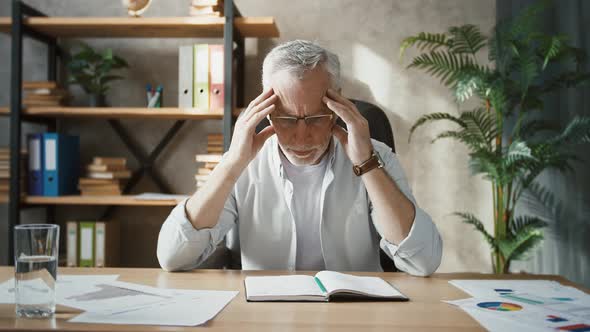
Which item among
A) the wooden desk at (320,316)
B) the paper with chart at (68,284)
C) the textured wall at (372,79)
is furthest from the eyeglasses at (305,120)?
the textured wall at (372,79)

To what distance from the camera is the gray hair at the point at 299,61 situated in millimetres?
1359

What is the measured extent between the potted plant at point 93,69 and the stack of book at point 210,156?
2.03 ft

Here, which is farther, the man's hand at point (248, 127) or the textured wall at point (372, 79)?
the textured wall at point (372, 79)

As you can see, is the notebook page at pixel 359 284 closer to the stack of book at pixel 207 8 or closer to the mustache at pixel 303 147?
the mustache at pixel 303 147

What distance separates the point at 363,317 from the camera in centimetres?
88

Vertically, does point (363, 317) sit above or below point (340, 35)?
below

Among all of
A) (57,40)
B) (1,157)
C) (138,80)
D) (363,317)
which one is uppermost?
(57,40)

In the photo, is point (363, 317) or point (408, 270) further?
point (408, 270)

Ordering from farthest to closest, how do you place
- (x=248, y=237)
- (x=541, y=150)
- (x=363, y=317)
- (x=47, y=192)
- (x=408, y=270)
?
(x=47, y=192) → (x=541, y=150) → (x=248, y=237) → (x=408, y=270) → (x=363, y=317)

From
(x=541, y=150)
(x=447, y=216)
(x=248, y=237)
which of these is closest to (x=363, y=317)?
(x=248, y=237)

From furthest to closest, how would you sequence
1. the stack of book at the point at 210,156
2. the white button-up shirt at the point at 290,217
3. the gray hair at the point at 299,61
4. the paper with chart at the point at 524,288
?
the stack of book at the point at 210,156 → the white button-up shirt at the point at 290,217 → the gray hair at the point at 299,61 → the paper with chart at the point at 524,288

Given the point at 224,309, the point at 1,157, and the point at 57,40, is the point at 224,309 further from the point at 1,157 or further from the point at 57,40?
the point at 57,40

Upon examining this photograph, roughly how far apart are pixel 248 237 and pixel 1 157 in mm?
1823

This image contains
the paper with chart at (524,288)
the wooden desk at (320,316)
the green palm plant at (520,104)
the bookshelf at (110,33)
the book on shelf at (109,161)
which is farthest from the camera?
the book on shelf at (109,161)
